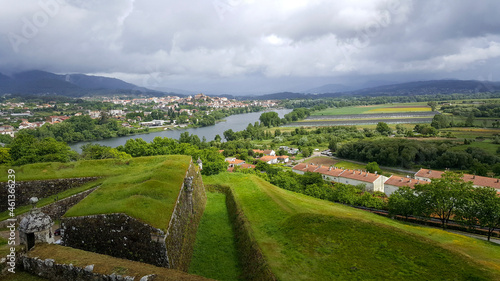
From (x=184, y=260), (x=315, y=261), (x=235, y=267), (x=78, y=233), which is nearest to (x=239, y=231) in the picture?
(x=235, y=267)

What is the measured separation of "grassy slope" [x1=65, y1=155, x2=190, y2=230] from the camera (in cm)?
1083

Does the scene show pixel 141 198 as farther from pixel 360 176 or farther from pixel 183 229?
pixel 360 176

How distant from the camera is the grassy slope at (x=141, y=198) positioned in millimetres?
10828

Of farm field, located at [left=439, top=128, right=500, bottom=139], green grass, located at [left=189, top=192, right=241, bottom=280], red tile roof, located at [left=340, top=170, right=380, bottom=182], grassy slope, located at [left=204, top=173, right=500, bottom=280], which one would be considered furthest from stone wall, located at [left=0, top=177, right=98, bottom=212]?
farm field, located at [left=439, top=128, right=500, bottom=139]

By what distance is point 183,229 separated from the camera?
13.0 metres

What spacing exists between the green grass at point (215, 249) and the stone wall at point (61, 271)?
16.3 ft

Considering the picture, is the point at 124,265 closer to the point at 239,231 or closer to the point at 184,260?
the point at 184,260

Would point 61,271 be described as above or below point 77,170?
below

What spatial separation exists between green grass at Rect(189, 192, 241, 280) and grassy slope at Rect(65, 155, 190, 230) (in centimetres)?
290

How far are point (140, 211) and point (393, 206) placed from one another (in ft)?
72.1

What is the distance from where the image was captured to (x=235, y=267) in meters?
12.2

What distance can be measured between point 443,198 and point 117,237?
23.3 meters

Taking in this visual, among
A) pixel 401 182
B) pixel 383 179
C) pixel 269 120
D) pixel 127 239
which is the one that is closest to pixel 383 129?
pixel 269 120

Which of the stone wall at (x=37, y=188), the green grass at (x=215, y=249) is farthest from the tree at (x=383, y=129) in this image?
the stone wall at (x=37, y=188)
